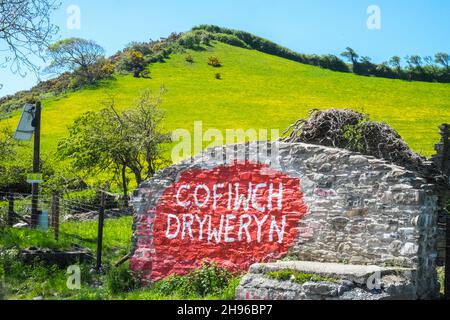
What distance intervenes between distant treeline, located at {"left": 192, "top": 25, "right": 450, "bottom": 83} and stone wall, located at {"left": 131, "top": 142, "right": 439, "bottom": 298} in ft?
179

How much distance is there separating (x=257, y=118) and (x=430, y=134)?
13900 mm

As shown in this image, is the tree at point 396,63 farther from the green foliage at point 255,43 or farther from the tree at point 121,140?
the tree at point 121,140

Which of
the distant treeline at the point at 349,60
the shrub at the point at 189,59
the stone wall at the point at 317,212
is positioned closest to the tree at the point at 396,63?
the distant treeline at the point at 349,60

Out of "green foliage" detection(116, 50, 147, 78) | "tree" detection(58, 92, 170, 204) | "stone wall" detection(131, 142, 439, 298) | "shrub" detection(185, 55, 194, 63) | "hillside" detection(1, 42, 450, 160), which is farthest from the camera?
A: "shrub" detection(185, 55, 194, 63)

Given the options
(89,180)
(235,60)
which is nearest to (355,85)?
(235,60)

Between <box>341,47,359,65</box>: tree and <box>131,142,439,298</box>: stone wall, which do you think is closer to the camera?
<box>131,142,439,298</box>: stone wall

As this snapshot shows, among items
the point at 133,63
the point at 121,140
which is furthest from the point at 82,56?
the point at 121,140

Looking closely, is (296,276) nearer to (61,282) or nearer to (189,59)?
(61,282)

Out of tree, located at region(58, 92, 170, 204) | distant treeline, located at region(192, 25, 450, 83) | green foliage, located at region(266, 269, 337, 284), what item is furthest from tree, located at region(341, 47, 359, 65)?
green foliage, located at region(266, 269, 337, 284)

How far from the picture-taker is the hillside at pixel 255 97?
1790 inches

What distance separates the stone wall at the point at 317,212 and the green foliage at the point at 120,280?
0.36 meters

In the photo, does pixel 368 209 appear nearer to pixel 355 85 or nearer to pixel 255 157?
pixel 255 157

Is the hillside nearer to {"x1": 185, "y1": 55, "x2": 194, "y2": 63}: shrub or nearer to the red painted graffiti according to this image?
{"x1": 185, "y1": 55, "x2": 194, "y2": 63}: shrub

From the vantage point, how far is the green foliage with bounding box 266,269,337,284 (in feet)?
31.9
